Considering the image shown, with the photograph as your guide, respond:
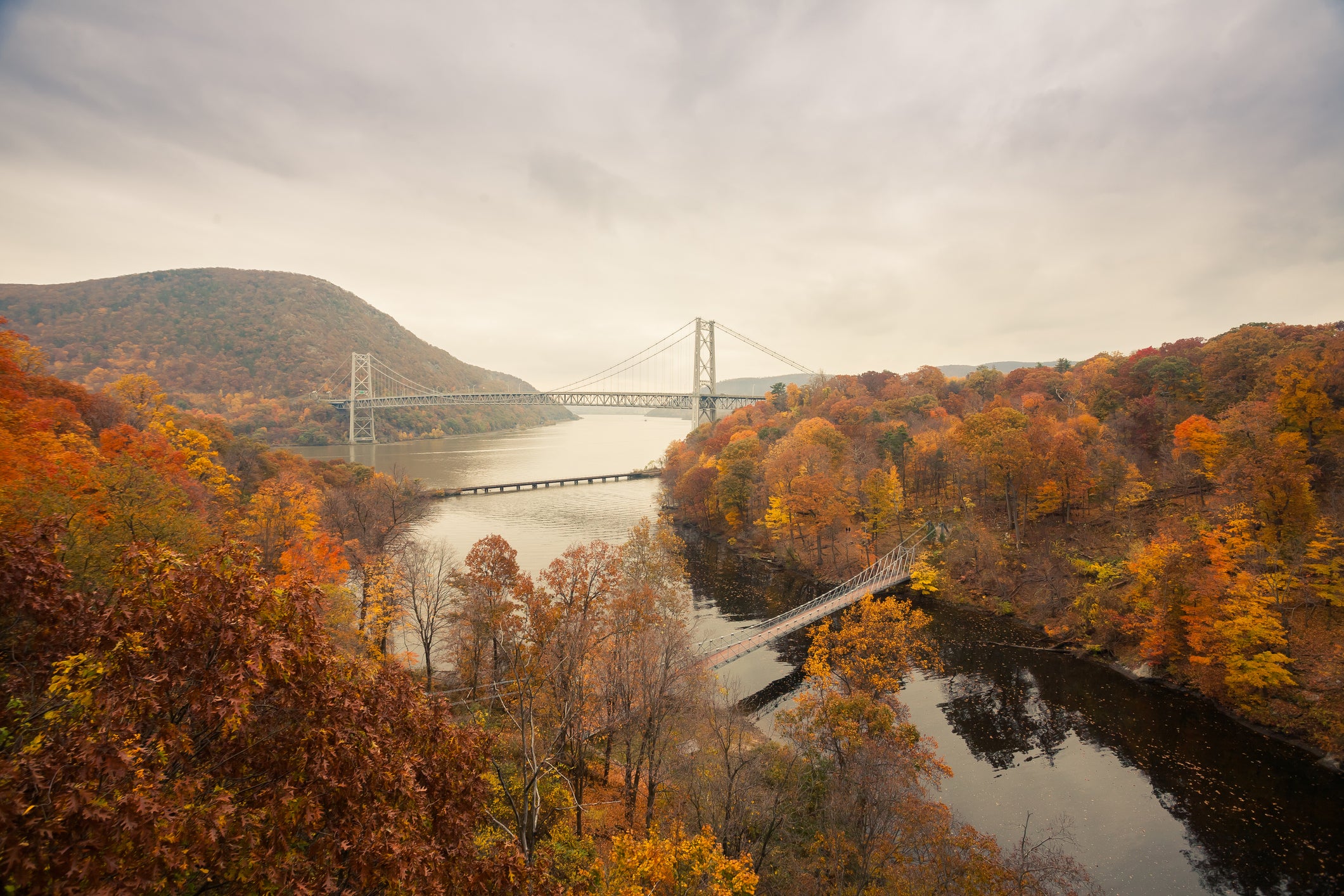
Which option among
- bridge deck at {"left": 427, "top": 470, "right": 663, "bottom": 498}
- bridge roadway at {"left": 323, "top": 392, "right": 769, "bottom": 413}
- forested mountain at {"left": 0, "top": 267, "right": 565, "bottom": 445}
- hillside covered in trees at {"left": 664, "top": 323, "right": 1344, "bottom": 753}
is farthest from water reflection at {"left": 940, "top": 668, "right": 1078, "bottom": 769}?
forested mountain at {"left": 0, "top": 267, "right": 565, "bottom": 445}

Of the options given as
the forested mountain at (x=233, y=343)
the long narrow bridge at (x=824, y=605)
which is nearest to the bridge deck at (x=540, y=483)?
the forested mountain at (x=233, y=343)

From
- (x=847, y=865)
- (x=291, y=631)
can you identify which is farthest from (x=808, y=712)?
(x=291, y=631)

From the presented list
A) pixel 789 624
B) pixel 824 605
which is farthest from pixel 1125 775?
pixel 824 605

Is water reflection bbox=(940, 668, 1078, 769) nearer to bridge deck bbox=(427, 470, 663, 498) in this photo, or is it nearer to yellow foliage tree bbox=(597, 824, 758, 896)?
yellow foliage tree bbox=(597, 824, 758, 896)

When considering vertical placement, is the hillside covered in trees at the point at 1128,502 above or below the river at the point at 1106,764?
A: above

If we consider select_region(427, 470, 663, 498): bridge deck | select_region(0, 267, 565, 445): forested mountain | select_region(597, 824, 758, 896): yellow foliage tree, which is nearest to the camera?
select_region(597, 824, 758, 896): yellow foliage tree

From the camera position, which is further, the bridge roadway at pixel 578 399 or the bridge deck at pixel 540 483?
the bridge roadway at pixel 578 399

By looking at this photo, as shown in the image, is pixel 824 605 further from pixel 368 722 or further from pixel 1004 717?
pixel 368 722

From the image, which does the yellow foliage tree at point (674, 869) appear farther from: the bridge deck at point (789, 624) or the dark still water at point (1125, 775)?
the dark still water at point (1125, 775)
